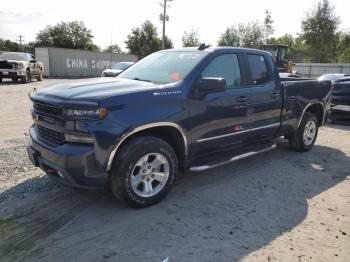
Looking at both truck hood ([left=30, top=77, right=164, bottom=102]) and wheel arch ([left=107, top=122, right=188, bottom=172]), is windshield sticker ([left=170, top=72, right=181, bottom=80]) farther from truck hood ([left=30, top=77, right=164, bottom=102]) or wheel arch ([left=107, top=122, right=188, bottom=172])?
wheel arch ([left=107, top=122, right=188, bottom=172])

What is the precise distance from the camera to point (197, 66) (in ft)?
15.1

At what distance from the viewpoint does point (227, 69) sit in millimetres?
5062

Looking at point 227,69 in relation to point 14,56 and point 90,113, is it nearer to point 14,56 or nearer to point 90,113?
point 90,113

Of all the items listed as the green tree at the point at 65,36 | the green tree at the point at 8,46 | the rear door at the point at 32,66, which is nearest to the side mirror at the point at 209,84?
the rear door at the point at 32,66

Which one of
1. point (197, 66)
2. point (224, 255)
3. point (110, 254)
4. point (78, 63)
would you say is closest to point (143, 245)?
point (110, 254)

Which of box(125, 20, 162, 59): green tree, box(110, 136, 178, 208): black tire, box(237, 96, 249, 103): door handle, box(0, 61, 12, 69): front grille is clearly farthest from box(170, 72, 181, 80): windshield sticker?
box(125, 20, 162, 59): green tree

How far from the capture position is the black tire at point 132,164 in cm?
386

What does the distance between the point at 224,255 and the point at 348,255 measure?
3.91 ft

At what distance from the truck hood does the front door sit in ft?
2.34

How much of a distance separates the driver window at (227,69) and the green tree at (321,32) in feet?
152

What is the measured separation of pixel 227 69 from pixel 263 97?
2.81ft

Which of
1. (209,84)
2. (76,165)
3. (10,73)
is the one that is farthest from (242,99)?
(10,73)

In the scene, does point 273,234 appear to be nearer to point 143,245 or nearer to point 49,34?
point 143,245

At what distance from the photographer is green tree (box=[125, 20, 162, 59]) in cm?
6106
